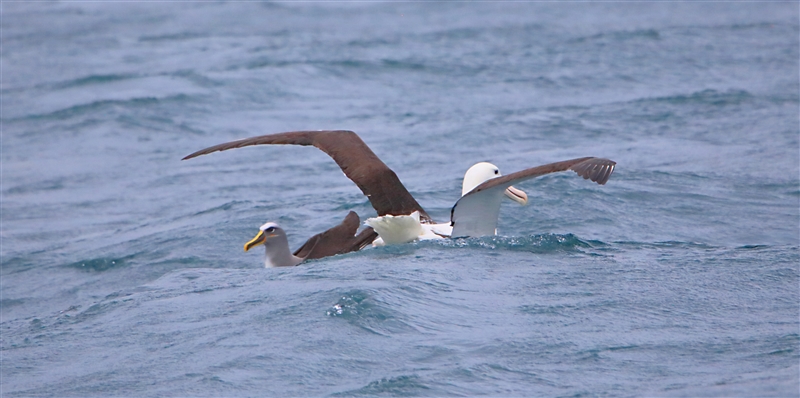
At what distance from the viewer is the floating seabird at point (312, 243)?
30.6 feet

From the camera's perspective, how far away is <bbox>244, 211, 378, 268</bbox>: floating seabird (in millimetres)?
9320

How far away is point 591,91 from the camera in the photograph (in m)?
19.9

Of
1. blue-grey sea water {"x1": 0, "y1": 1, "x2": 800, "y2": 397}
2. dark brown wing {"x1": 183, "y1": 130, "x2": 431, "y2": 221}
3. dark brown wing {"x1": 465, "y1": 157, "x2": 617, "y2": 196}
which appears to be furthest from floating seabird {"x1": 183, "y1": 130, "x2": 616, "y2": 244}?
dark brown wing {"x1": 465, "y1": 157, "x2": 617, "y2": 196}

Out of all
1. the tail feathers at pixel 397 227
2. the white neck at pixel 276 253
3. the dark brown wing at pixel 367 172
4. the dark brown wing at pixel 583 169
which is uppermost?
the dark brown wing at pixel 583 169

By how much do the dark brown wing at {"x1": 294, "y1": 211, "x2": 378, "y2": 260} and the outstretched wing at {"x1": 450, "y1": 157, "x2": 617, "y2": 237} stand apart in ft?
3.23

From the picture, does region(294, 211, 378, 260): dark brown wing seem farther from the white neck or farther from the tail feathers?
the tail feathers

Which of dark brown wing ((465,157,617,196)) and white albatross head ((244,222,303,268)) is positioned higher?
dark brown wing ((465,157,617,196))

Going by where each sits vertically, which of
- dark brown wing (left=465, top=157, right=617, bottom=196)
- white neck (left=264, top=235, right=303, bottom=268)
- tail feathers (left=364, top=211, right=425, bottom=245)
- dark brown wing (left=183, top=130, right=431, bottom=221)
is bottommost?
white neck (left=264, top=235, right=303, bottom=268)

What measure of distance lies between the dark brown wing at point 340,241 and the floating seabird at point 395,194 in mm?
256

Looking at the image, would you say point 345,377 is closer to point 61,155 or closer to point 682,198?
point 682,198

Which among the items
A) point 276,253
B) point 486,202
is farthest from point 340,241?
point 486,202

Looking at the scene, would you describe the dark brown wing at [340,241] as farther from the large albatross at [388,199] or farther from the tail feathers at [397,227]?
the tail feathers at [397,227]

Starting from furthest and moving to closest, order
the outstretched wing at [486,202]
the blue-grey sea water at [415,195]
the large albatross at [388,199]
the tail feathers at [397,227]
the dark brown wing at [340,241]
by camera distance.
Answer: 1. the dark brown wing at [340,241]
2. the large albatross at [388,199]
3. the tail feathers at [397,227]
4. the outstretched wing at [486,202]
5. the blue-grey sea water at [415,195]

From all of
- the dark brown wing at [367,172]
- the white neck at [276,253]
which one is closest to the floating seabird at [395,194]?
the dark brown wing at [367,172]
